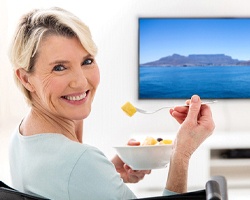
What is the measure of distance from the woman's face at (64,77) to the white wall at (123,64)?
4141 millimetres

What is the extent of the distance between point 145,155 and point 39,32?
1.84 feet

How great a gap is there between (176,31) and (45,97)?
4.23 metres

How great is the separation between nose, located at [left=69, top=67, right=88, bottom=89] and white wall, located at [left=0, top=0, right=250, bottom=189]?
4.20m

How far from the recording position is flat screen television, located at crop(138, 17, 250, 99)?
5461 mm

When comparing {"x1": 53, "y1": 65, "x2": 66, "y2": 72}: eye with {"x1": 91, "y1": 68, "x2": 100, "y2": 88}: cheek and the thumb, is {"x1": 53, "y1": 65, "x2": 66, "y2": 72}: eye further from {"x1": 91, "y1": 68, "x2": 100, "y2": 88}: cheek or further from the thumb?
the thumb

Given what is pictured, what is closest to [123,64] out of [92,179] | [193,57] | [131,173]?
[193,57]

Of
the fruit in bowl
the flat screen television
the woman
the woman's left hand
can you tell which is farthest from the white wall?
the woman

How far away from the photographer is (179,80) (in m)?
5.56

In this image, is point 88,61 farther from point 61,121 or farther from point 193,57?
point 193,57

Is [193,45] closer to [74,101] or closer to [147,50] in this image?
[147,50]

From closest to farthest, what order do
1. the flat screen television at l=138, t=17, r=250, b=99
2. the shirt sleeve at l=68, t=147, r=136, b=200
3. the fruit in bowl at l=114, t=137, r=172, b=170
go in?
1. the shirt sleeve at l=68, t=147, r=136, b=200
2. the fruit in bowl at l=114, t=137, r=172, b=170
3. the flat screen television at l=138, t=17, r=250, b=99

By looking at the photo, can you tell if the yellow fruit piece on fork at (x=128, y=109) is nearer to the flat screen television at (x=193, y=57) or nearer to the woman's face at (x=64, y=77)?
the woman's face at (x=64, y=77)

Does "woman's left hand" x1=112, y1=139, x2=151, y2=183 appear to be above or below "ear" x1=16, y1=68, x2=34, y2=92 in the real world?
below

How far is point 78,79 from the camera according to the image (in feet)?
4.30
